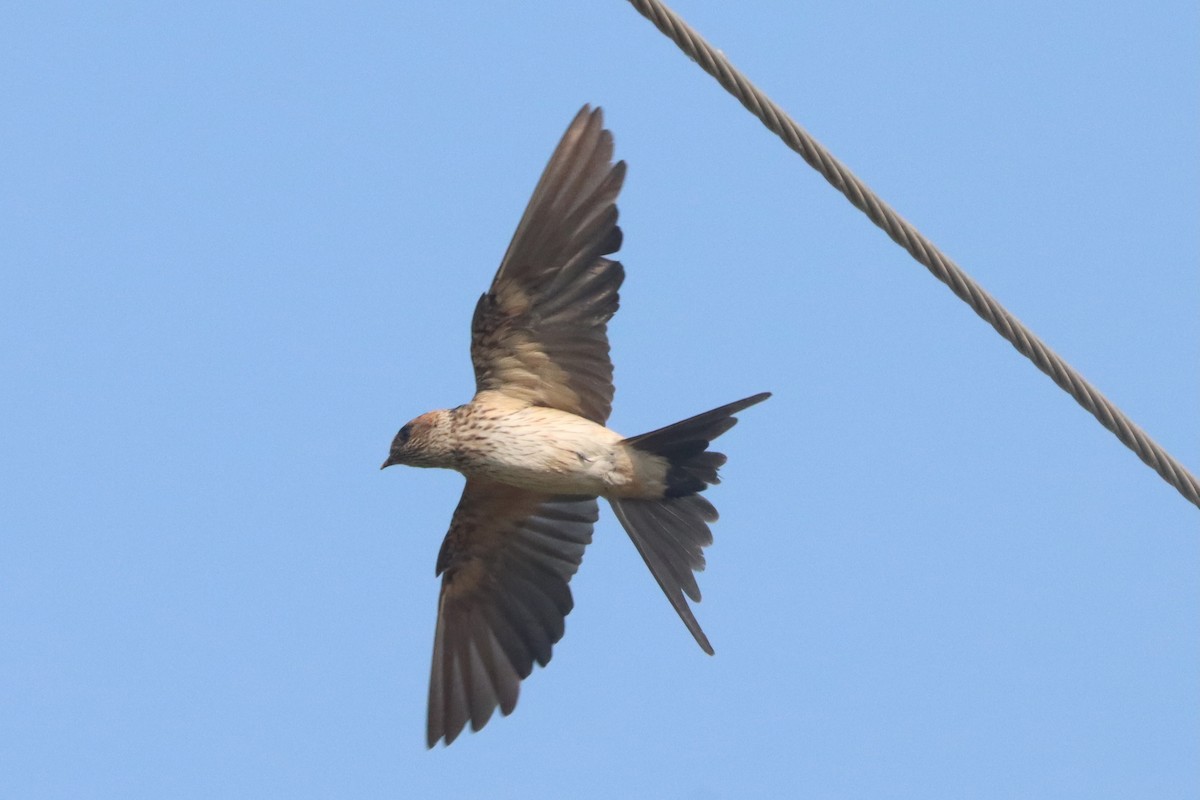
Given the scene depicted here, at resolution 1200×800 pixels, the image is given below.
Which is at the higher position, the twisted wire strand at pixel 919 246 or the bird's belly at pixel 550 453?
the bird's belly at pixel 550 453

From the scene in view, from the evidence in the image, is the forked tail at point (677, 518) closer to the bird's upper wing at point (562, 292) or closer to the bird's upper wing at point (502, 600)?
the bird's upper wing at point (562, 292)

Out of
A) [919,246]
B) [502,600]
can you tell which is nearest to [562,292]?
[502,600]

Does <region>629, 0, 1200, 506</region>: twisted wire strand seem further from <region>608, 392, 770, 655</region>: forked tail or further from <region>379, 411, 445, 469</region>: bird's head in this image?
<region>379, 411, 445, 469</region>: bird's head

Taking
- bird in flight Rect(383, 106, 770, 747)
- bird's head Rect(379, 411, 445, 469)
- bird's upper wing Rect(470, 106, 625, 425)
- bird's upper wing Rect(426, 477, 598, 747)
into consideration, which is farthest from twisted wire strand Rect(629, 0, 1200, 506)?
bird's upper wing Rect(426, 477, 598, 747)

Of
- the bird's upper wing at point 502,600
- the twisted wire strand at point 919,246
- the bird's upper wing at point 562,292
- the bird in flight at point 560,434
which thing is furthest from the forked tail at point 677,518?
the twisted wire strand at point 919,246

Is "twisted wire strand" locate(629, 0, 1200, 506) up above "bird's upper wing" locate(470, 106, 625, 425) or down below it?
below

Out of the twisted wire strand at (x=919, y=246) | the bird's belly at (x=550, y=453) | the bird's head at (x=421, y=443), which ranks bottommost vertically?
the twisted wire strand at (x=919, y=246)
